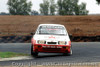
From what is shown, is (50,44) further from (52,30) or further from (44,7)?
(44,7)

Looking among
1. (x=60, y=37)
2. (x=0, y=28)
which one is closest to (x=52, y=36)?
(x=60, y=37)

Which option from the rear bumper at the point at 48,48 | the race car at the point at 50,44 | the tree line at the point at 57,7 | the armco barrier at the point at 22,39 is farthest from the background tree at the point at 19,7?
the rear bumper at the point at 48,48

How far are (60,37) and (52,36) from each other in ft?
1.27

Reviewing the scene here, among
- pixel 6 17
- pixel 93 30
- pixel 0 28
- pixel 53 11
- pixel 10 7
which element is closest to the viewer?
pixel 93 30

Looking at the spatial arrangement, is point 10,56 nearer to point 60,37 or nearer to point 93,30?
point 60,37

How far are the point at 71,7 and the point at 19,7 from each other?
15089 mm

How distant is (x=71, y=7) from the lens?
88.2 meters

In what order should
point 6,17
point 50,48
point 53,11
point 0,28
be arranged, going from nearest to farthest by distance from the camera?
point 50,48, point 0,28, point 6,17, point 53,11

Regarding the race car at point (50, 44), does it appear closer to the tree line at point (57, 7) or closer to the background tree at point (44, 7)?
the tree line at point (57, 7)

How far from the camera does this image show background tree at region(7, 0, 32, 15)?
84.4 metres

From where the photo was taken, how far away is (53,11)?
93.5 m

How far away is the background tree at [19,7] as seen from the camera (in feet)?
277

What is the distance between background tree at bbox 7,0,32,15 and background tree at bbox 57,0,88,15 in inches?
361

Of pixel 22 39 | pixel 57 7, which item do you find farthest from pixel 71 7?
pixel 22 39
